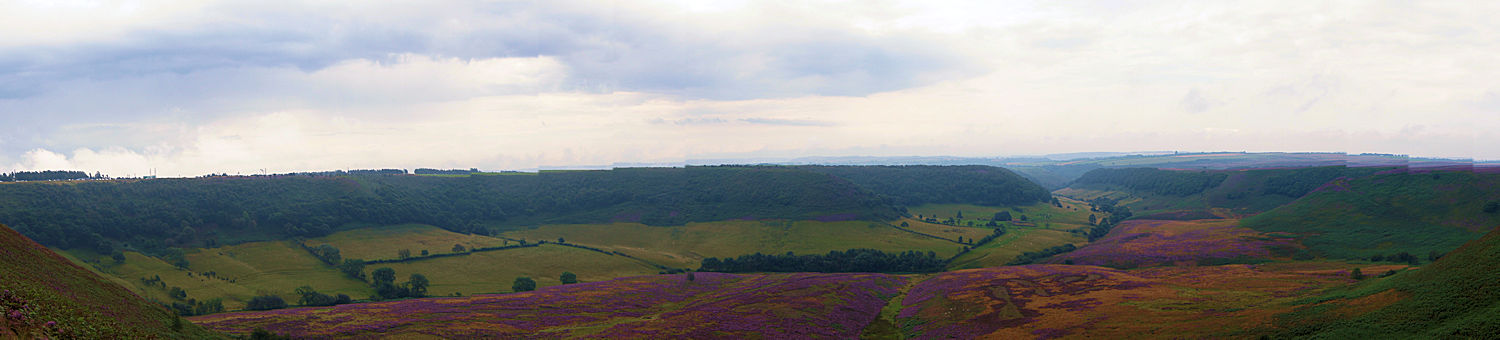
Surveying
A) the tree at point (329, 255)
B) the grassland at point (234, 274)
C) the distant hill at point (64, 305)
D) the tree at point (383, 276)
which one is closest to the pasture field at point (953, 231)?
the tree at point (383, 276)

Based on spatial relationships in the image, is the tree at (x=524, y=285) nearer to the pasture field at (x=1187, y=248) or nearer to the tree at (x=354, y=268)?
the tree at (x=354, y=268)

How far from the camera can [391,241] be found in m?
166

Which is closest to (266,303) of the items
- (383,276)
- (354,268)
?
(383,276)

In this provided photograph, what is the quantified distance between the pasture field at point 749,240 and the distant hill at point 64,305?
109m

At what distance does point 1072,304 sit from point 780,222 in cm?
12722

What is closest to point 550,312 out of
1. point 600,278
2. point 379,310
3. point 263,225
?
point 379,310

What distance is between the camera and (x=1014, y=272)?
98.4m

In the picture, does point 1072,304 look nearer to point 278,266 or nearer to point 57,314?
point 57,314

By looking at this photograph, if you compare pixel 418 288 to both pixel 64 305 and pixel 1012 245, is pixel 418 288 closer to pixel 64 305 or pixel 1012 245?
pixel 64 305

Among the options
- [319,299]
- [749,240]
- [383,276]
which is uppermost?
[319,299]

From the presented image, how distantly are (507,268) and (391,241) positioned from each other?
2073 inches

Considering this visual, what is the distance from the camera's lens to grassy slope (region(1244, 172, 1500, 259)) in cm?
10175

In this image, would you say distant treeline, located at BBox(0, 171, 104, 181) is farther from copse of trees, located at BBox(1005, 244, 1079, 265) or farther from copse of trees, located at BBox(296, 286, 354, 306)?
copse of trees, located at BBox(1005, 244, 1079, 265)

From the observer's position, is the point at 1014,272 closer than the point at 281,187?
Yes
